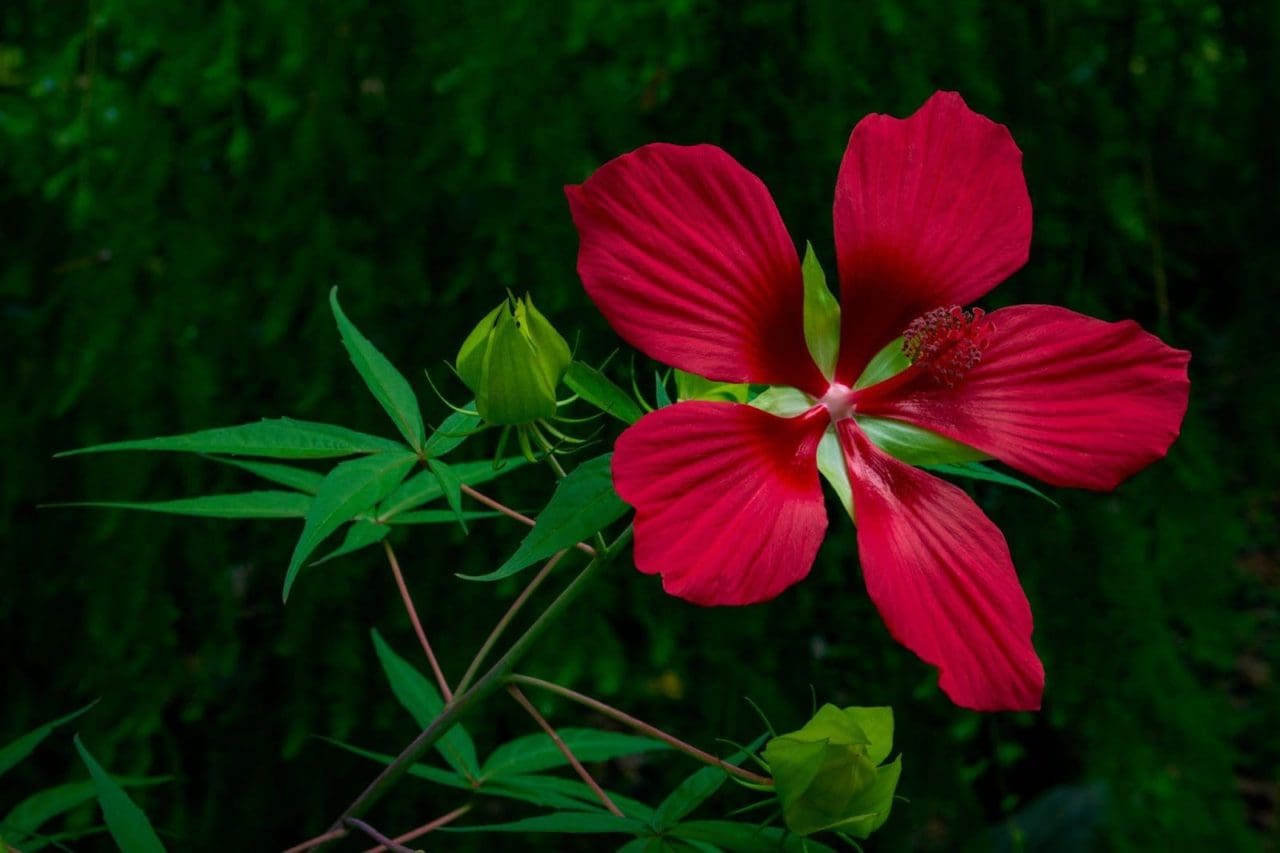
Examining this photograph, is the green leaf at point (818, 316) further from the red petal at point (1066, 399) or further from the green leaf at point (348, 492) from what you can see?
the green leaf at point (348, 492)

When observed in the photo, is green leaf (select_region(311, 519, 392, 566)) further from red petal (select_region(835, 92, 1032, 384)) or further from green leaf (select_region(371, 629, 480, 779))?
red petal (select_region(835, 92, 1032, 384))

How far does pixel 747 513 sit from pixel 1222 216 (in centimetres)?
113

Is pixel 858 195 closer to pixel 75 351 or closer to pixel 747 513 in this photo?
pixel 747 513

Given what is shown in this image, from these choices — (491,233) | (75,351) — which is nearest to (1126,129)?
(491,233)

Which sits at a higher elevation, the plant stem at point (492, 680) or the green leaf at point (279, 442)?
the green leaf at point (279, 442)

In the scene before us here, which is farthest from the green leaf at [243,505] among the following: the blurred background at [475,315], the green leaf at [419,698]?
the blurred background at [475,315]

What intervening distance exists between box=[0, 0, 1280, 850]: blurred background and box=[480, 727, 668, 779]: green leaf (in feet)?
1.34

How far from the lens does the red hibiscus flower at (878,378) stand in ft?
1.27

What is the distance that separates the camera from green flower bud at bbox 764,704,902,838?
438 millimetres

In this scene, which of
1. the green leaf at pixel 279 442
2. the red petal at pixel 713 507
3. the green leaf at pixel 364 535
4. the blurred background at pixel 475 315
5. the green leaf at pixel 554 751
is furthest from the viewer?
the blurred background at pixel 475 315

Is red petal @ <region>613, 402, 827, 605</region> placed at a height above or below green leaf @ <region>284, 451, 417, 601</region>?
above

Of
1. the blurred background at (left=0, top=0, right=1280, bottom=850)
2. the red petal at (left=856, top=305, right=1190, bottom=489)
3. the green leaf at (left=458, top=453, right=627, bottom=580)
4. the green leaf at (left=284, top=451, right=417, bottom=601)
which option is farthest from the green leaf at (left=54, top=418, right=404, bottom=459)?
the blurred background at (left=0, top=0, right=1280, bottom=850)

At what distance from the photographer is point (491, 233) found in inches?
46.9

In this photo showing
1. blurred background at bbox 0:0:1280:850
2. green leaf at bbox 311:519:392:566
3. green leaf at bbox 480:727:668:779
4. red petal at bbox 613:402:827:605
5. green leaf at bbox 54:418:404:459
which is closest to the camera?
red petal at bbox 613:402:827:605
